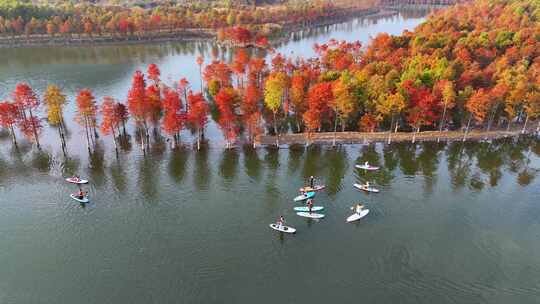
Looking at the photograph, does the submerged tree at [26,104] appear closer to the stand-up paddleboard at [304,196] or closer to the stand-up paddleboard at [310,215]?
the stand-up paddleboard at [304,196]

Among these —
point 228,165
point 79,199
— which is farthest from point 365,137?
point 79,199

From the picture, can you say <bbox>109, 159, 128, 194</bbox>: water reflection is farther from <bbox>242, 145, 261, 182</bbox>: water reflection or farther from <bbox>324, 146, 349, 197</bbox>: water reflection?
<bbox>324, 146, 349, 197</bbox>: water reflection

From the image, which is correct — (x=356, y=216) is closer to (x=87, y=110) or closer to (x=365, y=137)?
(x=365, y=137)

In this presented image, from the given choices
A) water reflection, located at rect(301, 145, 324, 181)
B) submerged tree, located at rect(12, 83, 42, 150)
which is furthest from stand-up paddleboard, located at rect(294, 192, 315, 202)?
submerged tree, located at rect(12, 83, 42, 150)

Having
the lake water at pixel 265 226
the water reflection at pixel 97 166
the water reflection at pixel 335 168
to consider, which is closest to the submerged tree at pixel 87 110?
the water reflection at pixel 97 166

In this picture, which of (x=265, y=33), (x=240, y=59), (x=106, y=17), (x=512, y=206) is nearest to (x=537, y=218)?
(x=512, y=206)

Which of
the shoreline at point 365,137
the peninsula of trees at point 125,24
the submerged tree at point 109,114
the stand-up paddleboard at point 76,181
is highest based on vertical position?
the peninsula of trees at point 125,24

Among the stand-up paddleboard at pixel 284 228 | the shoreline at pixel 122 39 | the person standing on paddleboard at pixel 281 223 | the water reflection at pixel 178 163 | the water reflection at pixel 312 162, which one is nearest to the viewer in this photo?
the stand-up paddleboard at pixel 284 228

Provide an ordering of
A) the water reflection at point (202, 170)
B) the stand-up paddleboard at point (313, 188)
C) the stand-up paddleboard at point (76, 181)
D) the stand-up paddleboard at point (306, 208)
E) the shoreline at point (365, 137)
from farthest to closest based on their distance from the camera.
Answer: the shoreline at point (365, 137) → the water reflection at point (202, 170) → the stand-up paddleboard at point (76, 181) → the stand-up paddleboard at point (313, 188) → the stand-up paddleboard at point (306, 208)

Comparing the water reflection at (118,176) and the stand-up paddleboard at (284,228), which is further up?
the water reflection at (118,176)

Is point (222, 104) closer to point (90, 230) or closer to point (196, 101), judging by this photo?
A: point (196, 101)
